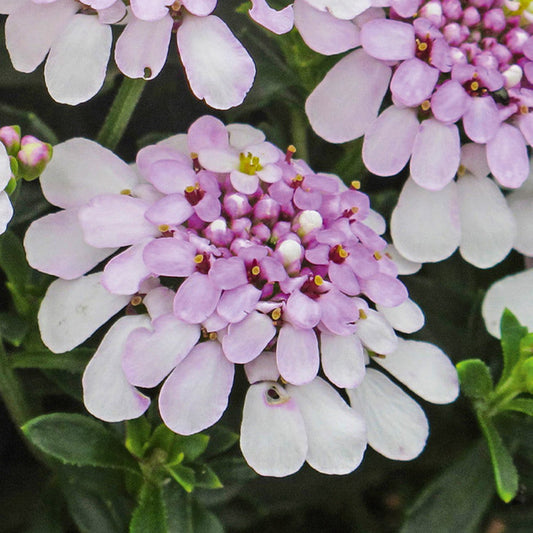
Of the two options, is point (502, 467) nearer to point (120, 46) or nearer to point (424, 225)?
point (424, 225)

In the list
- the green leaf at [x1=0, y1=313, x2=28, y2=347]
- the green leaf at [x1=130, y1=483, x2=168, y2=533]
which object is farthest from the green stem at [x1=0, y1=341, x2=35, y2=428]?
the green leaf at [x1=130, y1=483, x2=168, y2=533]

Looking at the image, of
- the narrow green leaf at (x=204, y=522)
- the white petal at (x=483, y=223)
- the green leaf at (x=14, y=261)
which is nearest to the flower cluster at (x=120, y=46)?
the green leaf at (x=14, y=261)

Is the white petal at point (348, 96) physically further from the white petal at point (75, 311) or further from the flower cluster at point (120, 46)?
the white petal at point (75, 311)

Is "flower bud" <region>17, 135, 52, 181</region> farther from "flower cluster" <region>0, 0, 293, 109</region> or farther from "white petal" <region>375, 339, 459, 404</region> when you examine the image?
"white petal" <region>375, 339, 459, 404</region>

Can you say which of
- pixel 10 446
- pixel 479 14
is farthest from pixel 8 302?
pixel 479 14

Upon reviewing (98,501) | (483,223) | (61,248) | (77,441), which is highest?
(483,223)

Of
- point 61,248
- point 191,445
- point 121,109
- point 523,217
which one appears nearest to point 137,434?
point 191,445
